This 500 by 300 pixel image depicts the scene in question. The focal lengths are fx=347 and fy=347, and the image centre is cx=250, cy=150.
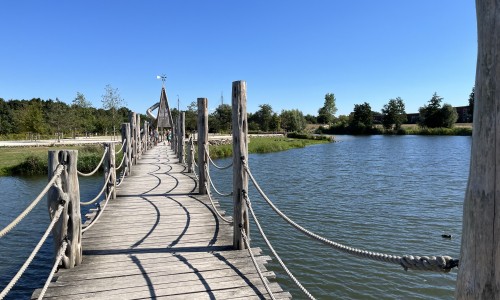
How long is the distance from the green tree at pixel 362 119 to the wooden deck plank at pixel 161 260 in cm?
10257

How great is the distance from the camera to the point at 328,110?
128875 mm

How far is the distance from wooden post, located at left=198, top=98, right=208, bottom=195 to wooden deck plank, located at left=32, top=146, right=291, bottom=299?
107 centimetres

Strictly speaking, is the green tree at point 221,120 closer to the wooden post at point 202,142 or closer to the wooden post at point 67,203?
the wooden post at point 202,142

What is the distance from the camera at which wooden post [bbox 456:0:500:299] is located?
1429mm

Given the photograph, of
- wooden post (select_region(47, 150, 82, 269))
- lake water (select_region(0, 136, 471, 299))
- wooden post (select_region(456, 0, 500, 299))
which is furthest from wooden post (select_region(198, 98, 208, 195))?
wooden post (select_region(456, 0, 500, 299))

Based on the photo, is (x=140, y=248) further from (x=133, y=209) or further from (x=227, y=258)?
(x=133, y=209)

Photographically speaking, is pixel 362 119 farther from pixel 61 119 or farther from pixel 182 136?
pixel 182 136

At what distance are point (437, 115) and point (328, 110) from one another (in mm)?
43255

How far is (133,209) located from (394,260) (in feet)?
20.6

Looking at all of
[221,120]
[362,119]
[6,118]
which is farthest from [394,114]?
[6,118]

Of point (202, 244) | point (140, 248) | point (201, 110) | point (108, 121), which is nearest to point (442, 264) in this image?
point (202, 244)

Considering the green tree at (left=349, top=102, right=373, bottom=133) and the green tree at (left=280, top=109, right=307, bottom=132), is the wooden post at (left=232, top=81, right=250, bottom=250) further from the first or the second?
the green tree at (left=349, top=102, right=373, bottom=133)

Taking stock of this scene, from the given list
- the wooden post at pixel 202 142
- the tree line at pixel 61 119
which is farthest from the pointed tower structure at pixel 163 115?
the wooden post at pixel 202 142

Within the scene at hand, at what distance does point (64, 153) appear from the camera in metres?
4.04
